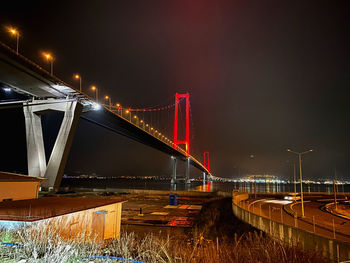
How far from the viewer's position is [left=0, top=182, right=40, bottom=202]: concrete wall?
13.4m

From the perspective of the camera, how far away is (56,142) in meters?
24.2

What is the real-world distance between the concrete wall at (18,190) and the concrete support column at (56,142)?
7671 millimetres

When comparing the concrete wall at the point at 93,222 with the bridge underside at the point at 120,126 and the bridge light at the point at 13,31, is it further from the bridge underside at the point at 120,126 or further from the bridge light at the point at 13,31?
the bridge underside at the point at 120,126

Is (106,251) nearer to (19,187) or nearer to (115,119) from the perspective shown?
(19,187)

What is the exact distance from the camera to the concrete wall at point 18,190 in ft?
43.8

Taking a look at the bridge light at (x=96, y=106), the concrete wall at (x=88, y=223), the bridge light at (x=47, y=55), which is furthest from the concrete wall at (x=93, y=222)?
the bridge light at (x=96, y=106)

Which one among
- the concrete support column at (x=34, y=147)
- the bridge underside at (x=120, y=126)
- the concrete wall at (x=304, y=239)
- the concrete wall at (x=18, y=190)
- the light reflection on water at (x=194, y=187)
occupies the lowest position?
the light reflection on water at (x=194, y=187)

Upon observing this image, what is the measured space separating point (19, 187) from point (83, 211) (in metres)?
6.49

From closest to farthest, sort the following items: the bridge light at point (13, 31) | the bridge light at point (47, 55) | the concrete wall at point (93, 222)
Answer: the concrete wall at point (93, 222), the bridge light at point (13, 31), the bridge light at point (47, 55)

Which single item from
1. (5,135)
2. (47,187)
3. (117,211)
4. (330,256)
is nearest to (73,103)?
(47,187)

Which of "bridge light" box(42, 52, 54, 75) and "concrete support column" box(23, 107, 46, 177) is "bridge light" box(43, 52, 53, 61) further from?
"concrete support column" box(23, 107, 46, 177)

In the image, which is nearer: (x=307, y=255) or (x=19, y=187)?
(x=307, y=255)

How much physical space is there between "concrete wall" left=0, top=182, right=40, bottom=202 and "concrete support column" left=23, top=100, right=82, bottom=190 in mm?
7671

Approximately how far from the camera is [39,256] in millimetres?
4742
